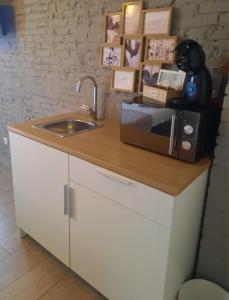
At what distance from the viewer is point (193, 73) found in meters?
1.17

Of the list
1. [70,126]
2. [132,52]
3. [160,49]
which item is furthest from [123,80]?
[70,126]

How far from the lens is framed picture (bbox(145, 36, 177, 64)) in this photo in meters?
1.47

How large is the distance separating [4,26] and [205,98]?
7.03ft

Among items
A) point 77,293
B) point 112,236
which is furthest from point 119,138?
point 77,293

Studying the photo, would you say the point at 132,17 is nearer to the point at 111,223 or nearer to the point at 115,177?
the point at 115,177

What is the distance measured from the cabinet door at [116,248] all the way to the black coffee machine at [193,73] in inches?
23.4

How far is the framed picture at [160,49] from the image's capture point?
1469 mm

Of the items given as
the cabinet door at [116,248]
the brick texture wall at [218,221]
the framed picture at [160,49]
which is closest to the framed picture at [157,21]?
the framed picture at [160,49]

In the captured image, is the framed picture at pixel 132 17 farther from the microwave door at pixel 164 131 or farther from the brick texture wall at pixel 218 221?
the brick texture wall at pixel 218 221

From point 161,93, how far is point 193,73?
0.18 m

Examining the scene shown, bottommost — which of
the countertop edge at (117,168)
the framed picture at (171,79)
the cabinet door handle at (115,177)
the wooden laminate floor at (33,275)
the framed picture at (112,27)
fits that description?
the wooden laminate floor at (33,275)

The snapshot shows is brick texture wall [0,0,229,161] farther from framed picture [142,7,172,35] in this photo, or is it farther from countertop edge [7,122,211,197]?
countertop edge [7,122,211,197]

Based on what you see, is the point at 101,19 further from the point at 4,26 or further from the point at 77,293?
the point at 77,293

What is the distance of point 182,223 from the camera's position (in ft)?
3.66
